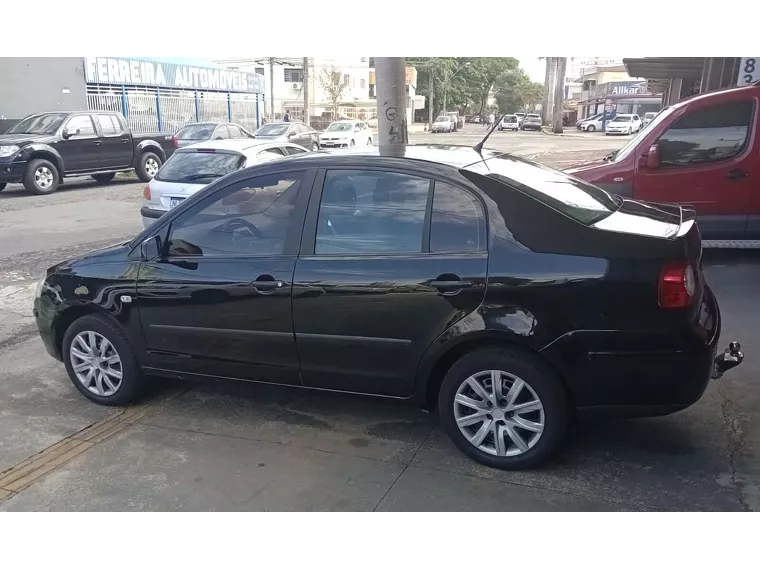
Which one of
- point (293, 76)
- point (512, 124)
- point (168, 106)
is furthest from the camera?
point (293, 76)

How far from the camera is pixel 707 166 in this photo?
25.1 feet

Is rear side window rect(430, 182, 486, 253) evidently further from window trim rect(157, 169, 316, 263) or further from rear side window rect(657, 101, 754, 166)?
rear side window rect(657, 101, 754, 166)

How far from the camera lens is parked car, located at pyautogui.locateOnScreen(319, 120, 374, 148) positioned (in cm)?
2964

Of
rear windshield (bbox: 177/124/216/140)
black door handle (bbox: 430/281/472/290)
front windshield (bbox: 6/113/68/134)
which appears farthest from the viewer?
rear windshield (bbox: 177/124/216/140)

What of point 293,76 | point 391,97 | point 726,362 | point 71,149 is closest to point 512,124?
point 293,76

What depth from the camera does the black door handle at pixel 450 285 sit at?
3.64 m

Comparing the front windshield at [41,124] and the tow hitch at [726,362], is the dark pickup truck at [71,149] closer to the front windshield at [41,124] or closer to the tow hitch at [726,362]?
the front windshield at [41,124]

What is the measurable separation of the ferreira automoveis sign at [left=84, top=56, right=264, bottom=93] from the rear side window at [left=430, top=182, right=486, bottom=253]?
87.3 feet

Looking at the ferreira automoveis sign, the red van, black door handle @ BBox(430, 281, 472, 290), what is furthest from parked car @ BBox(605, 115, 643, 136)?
black door handle @ BBox(430, 281, 472, 290)

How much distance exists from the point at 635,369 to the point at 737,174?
514 cm

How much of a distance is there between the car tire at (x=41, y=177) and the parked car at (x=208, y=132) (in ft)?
14.0

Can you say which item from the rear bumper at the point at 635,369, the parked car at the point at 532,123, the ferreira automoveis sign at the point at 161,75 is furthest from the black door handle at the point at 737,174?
the parked car at the point at 532,123

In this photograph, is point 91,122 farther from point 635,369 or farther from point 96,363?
point 635,369

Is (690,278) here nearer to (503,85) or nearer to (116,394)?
(116,394)
